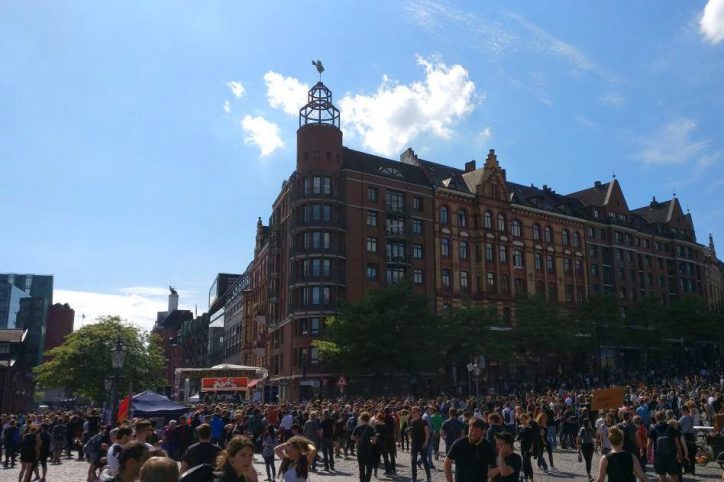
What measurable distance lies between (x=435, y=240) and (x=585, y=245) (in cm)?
2211

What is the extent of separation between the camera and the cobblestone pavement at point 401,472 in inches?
689

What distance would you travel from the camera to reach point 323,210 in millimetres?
57469

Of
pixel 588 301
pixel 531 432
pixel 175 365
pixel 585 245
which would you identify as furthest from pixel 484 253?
pixel 175 365

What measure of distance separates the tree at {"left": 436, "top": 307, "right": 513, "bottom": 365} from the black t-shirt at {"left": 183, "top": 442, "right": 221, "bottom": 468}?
43.7m

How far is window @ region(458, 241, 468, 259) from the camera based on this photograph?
64.7m

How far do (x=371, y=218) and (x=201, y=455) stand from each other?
5118 cm

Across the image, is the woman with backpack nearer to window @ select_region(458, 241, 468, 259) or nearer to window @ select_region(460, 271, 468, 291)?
window @ select_region(460, 271, 468, 291)

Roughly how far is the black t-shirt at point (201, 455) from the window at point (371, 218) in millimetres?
50592

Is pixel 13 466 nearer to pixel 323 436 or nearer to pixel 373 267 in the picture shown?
pixel 323 436

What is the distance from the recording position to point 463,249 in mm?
65062

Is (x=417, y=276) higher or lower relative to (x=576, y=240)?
lower

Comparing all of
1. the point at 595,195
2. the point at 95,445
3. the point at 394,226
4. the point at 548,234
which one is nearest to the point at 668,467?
the point at 95,445

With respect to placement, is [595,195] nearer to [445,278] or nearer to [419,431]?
[445,278]

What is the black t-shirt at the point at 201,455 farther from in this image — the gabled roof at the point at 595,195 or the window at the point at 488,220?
the gabled roof at the point at 595,195
